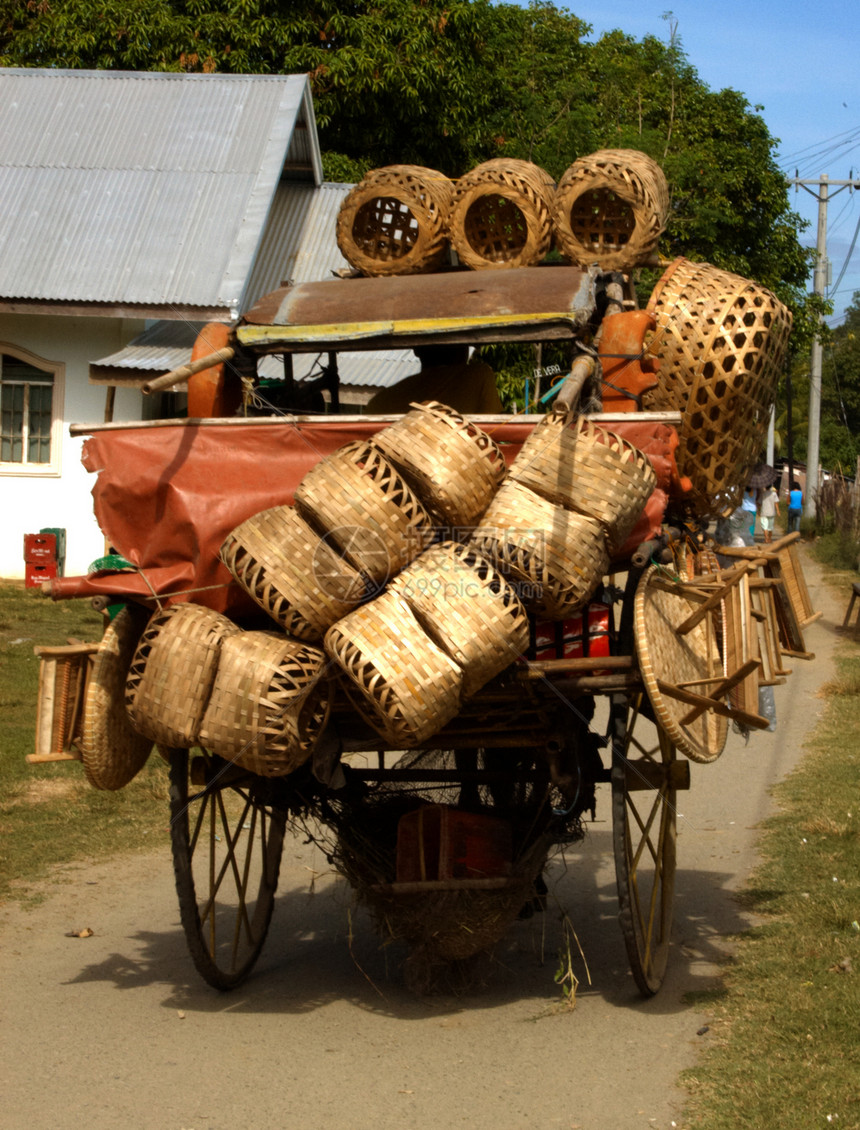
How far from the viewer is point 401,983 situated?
486 cm

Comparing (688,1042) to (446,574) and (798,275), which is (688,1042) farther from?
(798,275)

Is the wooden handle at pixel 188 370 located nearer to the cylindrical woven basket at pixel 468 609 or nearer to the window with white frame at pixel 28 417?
the cylindrical woven basket at pixel 468 609

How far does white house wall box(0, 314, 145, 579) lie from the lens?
1513 centimetres

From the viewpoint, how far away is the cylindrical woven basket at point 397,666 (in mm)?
3584

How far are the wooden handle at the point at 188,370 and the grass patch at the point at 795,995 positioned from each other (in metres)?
2.76

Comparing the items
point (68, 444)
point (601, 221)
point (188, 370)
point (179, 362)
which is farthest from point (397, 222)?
point (68, 444)

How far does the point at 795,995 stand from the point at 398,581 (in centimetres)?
213

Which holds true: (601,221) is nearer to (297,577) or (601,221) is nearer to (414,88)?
(297,577)

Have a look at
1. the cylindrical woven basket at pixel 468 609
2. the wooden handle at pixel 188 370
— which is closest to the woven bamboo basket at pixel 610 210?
the wooden handle at pixel 188 370

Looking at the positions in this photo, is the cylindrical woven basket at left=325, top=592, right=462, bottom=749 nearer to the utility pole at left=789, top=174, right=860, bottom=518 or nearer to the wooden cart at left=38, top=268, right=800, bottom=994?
the wooden cart at left=38, top=268, right=800, bottom=994

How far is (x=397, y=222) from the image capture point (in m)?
5.72

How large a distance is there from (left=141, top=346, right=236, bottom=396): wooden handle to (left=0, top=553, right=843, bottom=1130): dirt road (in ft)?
7.12

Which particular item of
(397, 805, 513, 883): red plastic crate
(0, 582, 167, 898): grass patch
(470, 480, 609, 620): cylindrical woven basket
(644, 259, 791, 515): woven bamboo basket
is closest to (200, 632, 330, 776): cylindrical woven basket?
(470, 480, 609, 620): cylindrical woven basket

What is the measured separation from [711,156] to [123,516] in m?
19.2
